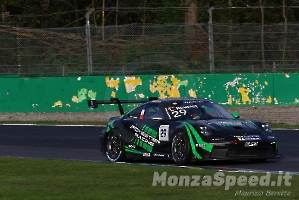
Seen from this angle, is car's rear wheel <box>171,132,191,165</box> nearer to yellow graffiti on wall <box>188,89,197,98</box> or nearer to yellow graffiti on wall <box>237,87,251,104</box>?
yellow graffiti on wall <box>237,87,251,104</box>

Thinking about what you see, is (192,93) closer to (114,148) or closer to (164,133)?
(114,148)

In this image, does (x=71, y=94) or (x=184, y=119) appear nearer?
(x=184, y=119)

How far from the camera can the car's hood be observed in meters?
13.3

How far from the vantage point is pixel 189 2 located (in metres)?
34.4

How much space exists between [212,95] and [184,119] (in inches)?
435

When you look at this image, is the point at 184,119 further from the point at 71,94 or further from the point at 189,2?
the point at 189,2

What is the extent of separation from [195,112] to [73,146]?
4652 mm

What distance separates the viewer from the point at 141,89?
25.6 meters

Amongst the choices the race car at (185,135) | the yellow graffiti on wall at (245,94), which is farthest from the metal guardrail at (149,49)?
the race car at (185,135)

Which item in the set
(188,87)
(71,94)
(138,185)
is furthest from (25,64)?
(138,185)

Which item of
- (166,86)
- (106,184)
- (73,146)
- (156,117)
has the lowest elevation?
(73,146)

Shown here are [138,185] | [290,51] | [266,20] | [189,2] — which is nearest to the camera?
[138,185]

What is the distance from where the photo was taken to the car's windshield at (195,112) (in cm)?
1407

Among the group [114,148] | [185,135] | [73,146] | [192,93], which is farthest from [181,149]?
[192,93]
